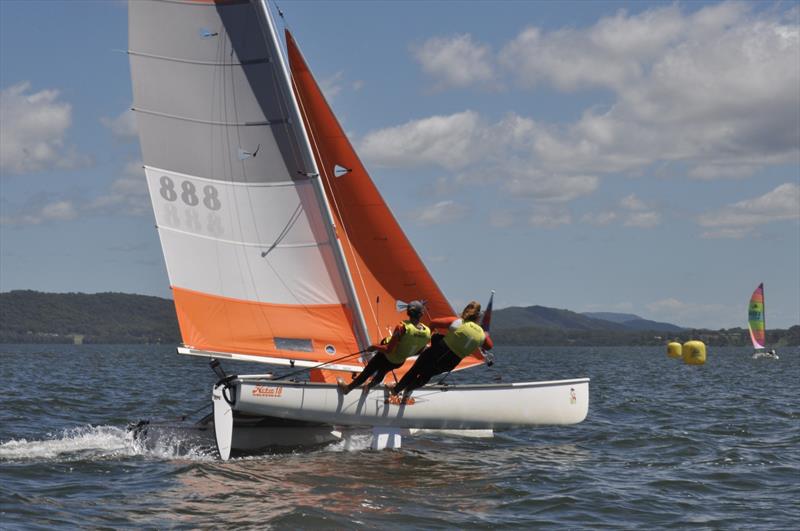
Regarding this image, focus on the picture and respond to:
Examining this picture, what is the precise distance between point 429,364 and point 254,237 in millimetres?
3005

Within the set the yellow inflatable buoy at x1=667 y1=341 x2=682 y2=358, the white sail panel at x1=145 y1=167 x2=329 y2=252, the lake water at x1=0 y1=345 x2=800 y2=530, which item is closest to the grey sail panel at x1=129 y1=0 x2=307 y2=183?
the white sail panel at x1=145 y1=167 x2=329 y2=252

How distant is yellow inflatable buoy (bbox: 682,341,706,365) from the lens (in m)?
57.8

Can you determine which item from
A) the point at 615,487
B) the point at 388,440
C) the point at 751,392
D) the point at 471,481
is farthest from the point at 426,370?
the point at 751,392

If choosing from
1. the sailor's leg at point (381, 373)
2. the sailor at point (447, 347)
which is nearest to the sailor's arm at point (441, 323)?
the sailor at point (447, 347)

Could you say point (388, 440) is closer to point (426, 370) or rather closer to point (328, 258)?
point (426, 370)

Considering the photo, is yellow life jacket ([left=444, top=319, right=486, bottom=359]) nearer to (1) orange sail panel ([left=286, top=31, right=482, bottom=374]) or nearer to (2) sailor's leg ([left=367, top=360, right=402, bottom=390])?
(2) sailor's leg ([left=367, top=360, right=402, bottom=390])

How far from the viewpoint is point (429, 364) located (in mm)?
13680

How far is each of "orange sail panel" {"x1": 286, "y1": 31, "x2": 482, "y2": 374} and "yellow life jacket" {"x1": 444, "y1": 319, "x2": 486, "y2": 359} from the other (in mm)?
1764

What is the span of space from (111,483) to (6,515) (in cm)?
190

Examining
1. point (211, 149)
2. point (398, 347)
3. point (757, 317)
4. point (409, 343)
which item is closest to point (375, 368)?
point (398, 347)

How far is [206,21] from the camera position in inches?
534

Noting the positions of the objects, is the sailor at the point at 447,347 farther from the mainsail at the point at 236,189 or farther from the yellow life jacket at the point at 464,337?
the mainsail at the point at 236,189

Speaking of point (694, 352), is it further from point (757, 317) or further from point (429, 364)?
point (429, 364)

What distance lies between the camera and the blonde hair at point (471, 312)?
13602mm
